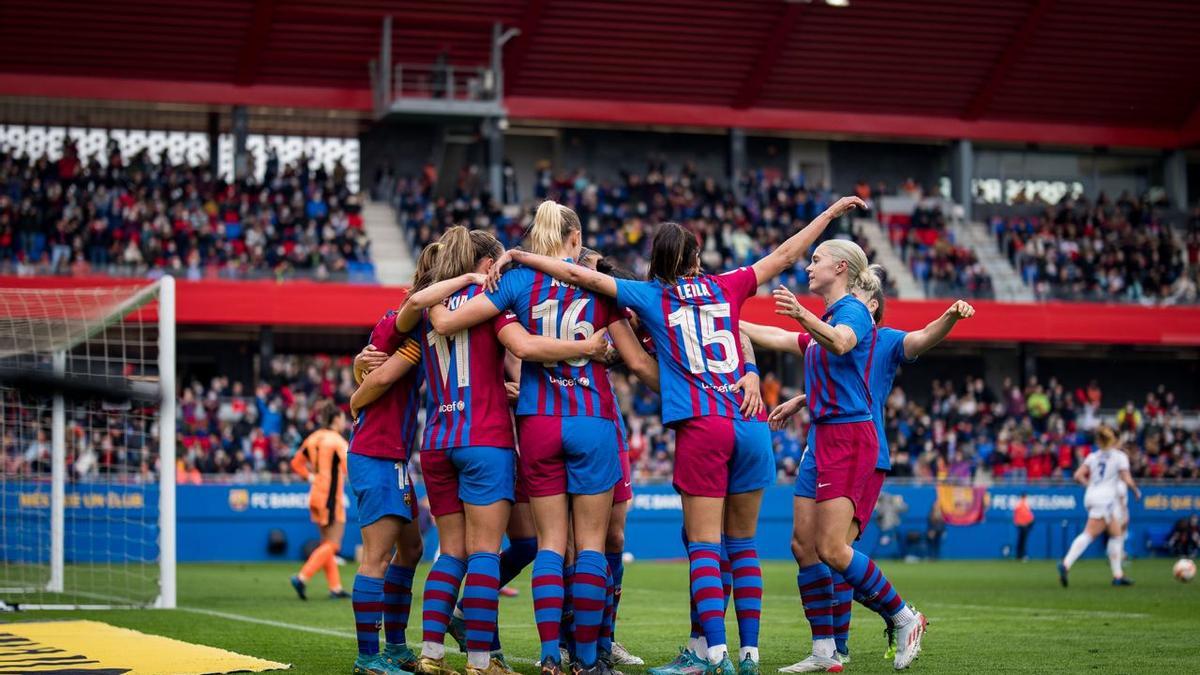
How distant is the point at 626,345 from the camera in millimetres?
7934

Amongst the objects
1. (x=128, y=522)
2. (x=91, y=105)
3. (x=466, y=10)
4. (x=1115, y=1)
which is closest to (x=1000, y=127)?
(x=1115, y=1)

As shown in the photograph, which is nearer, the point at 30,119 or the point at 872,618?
the point at 872,618

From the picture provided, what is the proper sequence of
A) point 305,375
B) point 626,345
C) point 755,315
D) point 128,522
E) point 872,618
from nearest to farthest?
point 626,345 → point 872,618 → point 128,522 → point 305,375 → point 755,315

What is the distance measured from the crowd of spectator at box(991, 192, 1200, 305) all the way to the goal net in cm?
2432

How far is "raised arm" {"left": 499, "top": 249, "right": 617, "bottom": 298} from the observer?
25.1 ft

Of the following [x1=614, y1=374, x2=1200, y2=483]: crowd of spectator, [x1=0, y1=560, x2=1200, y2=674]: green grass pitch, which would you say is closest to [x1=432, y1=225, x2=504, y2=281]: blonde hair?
[x1=0, y1=560, x2=1200, y2=674]: green grass pitch

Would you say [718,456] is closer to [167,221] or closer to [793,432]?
[793,432]

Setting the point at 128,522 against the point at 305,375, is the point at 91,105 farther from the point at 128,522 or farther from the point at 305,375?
the point at 128,522

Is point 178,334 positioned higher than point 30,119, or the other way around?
point 30,119

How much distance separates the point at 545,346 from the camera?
754 cm

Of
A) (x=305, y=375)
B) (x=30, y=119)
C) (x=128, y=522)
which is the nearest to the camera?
(x=128, y=522)

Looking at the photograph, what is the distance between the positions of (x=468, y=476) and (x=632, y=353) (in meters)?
1.08

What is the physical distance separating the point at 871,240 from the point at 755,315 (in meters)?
6.72

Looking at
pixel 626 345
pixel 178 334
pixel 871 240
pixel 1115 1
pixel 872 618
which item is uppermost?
pixel 1115 1
